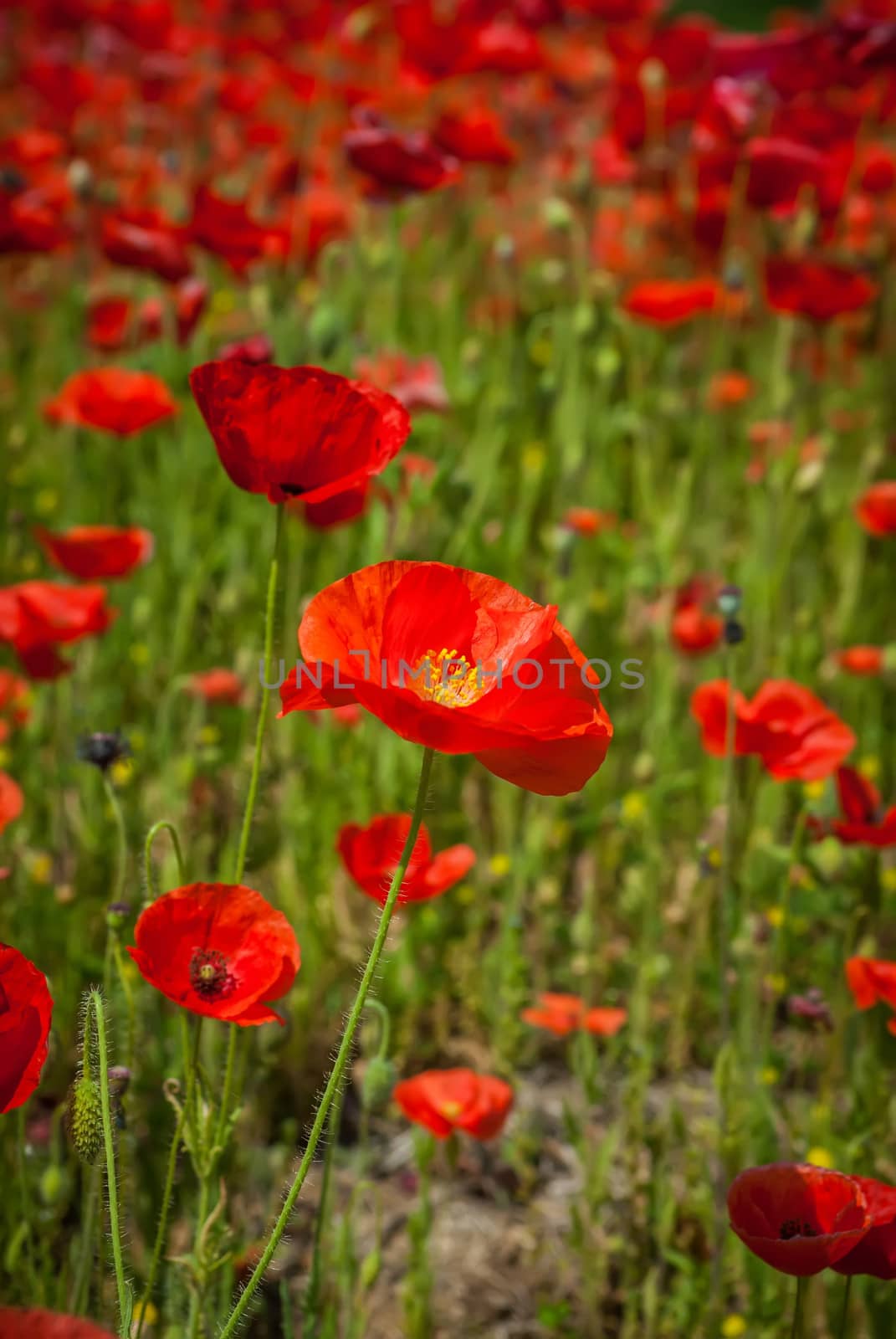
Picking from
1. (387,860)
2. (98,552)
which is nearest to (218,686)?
(98,552)

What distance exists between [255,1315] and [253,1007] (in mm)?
623

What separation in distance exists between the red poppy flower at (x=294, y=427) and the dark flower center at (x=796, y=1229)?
671 millimetres

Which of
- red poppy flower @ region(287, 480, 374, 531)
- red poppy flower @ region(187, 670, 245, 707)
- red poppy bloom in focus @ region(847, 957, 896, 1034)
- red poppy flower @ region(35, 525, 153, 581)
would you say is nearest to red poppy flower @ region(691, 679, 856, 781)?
red poppy bloom in focus @ region(847, 957, 896, 1034)

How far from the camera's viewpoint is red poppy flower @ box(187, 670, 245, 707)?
1932 mm

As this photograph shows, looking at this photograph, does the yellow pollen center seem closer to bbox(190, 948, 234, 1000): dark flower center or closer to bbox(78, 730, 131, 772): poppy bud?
bbox(190, 948, 234, 1000): dark flower center

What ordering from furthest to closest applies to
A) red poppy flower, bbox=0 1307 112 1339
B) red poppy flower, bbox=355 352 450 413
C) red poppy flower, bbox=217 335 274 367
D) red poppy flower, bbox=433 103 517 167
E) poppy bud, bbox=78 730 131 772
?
red poppy flower, bbox=433 103 517 167
red poppy flower, bbox=355 352 450 413
red poppy flower, bbox=217 335 274 367
poppy bud, bbox=78 730 131 772
red poppy flower, bbox=0 1307 112 1339

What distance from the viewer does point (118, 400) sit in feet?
6.99

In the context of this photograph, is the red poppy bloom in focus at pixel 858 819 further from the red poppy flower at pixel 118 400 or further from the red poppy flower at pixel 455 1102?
the red poppy flower at pixel 118 400

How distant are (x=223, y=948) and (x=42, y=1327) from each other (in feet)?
1.34

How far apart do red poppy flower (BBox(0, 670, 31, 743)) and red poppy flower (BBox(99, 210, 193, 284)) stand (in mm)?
782

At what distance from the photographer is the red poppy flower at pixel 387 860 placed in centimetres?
126

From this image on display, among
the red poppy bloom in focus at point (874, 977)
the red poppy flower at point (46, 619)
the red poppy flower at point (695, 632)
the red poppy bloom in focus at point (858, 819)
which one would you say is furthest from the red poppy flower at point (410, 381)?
the red poppy bloom in focus at point (874, 977)

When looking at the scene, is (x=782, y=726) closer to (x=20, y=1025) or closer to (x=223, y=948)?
(x=223, y=948)

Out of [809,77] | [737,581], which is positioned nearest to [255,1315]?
[737,581]
